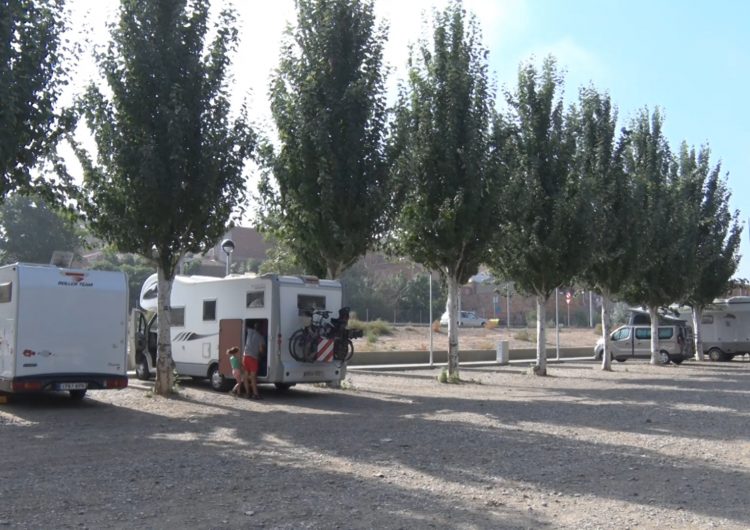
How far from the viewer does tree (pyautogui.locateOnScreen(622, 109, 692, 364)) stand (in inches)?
Answer: 1312

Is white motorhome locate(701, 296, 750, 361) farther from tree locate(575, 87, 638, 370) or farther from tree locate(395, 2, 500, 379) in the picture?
tree locate(395, 2, 500, 379)

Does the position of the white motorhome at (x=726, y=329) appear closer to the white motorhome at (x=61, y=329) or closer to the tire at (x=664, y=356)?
the tire at (x=664, y=356)

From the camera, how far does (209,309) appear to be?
19.5m

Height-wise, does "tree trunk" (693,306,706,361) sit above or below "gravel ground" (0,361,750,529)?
above

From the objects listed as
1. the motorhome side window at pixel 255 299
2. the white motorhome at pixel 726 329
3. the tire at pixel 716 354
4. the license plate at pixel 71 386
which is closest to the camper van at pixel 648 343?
the white motorhome at pixel 726 329

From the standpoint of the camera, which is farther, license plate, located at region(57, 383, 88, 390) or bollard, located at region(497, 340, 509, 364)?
bollard, located at region(497, 340, 509, 364)

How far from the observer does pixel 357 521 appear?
714cm

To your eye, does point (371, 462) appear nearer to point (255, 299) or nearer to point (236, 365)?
point (236, 365)

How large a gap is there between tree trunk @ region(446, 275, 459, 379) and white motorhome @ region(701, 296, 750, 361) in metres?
22.8

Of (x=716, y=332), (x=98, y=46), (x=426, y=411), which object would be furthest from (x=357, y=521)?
(x=716, y=332)

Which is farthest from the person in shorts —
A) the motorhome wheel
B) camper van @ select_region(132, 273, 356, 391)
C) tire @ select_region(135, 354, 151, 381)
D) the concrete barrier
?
the motorhome wheel

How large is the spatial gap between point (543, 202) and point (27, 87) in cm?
1699

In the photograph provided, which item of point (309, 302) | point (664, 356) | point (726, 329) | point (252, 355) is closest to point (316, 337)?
point (309, 302)

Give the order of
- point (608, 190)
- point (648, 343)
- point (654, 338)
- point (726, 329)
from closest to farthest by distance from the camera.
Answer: point (608, 190) < point (654, 338) < point (648, 343) < point (726, 329)
